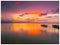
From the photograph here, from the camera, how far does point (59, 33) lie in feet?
6.39

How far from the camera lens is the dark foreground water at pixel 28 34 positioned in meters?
1.98

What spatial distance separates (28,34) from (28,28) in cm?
11

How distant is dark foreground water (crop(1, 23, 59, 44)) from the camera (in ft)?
6.50

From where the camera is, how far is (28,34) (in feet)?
6.93

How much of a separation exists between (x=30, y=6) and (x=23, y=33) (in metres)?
0.51

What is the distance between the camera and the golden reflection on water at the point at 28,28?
2001 mm

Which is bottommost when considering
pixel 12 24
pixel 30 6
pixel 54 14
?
pixel 12 24

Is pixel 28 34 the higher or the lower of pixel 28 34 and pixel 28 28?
the lower

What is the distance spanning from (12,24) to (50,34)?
0.68 meters

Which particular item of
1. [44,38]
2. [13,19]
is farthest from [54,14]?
[13,19]

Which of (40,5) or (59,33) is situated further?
(40,5)

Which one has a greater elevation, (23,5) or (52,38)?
(23,5)

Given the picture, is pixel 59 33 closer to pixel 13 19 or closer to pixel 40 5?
pixel 40 5

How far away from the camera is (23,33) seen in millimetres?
2102
